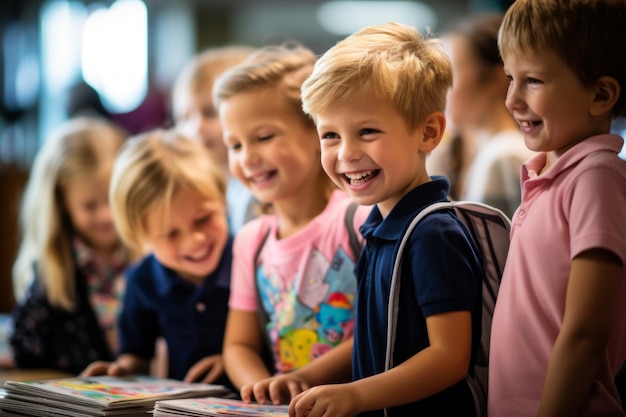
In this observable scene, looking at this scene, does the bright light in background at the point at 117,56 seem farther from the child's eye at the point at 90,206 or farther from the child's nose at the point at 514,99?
the child's nose at the point at 514,99

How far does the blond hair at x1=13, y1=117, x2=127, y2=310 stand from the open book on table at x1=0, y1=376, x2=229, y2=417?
2.73ft

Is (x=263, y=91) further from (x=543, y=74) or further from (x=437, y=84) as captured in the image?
(x=543, y=74)

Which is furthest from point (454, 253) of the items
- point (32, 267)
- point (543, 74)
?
point (32, 267)

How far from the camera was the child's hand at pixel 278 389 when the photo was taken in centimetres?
145

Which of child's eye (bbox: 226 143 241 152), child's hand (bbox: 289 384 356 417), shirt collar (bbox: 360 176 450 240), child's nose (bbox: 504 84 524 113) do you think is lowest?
child's hand (bbox: 289 384 356 417)

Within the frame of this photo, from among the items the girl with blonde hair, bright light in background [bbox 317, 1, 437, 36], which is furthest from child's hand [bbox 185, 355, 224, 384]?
bright light in background [bbox 317, 1, 437, 36]

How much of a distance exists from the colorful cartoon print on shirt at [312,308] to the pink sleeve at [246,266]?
0.26ft

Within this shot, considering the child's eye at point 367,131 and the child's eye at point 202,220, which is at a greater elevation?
the child's eye at point 367,131

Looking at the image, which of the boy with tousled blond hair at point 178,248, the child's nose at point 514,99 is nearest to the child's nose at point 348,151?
the child's nose at point 514,99

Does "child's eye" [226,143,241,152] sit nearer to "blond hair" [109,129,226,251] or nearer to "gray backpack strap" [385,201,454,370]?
"blond hair" [109,129,226,251]

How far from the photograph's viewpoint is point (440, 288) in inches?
48.6

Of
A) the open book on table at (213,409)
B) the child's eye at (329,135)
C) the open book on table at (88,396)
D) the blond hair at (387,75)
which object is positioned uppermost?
the blond hair at (387,75)

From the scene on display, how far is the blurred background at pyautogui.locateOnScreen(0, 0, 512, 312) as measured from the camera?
548 centimetres

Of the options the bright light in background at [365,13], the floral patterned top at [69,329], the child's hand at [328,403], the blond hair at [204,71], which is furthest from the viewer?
the bright light in background at [365,13]
